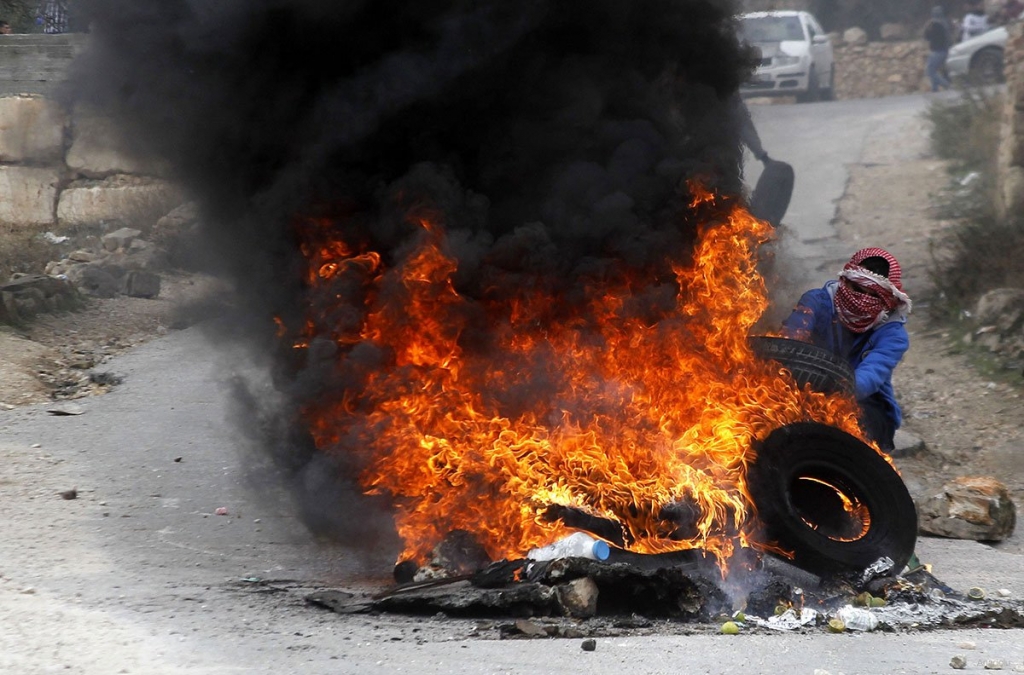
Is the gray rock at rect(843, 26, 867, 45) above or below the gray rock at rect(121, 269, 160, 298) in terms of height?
above

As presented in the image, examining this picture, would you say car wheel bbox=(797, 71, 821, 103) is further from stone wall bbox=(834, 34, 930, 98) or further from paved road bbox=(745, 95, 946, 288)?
stone wall bbox=(834, 34, 930, 98)

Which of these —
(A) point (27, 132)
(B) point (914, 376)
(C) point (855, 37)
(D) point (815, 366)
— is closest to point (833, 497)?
(D) point (815, 366)

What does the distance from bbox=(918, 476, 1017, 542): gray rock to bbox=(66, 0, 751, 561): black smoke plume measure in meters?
2.27

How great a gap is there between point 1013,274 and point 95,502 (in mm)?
8368

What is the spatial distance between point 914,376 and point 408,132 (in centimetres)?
590

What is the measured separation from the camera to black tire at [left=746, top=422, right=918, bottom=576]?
524cm

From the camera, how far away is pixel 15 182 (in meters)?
13.7

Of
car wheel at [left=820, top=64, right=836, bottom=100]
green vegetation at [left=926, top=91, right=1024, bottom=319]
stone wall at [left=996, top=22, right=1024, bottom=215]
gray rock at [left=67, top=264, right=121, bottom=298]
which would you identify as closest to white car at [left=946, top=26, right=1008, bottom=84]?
car wheel at [left=820, top=64, right=836, bottom=100]

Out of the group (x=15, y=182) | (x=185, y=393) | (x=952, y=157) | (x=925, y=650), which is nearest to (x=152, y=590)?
(x=925, y=650)

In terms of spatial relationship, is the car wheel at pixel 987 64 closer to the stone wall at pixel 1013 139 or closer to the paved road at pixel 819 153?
the paved road at pixel 819 153

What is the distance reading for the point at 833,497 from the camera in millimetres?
5762

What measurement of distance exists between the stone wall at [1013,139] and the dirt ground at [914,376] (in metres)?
1.07

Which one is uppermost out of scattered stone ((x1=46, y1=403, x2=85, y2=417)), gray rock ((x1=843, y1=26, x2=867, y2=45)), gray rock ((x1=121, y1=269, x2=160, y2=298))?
gray rock ((x1=843, y1=26, x2=867, y2=45))

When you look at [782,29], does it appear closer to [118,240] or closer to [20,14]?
[20,14]
